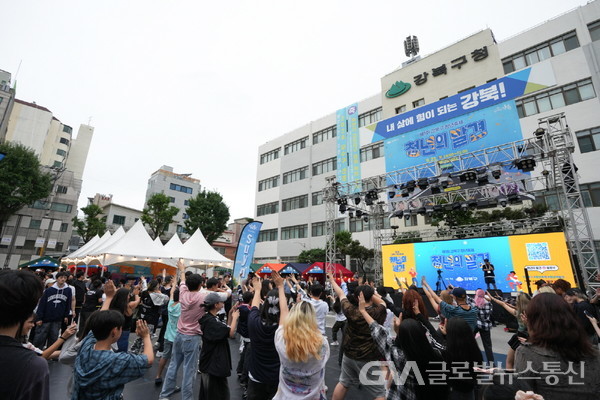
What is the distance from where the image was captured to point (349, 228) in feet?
91.8

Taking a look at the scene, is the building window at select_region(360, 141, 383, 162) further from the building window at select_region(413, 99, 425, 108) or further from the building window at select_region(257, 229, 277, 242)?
the building window at select_region(257, 229, 277, 242)

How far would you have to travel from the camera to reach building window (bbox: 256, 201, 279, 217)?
3556 centimetres

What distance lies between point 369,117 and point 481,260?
63.0 feet

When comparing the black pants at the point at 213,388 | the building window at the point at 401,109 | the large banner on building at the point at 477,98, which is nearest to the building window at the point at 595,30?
the large banner on building at the point at 477,98

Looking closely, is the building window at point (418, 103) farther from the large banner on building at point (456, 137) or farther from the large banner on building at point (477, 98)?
the large banner on building at point (456, 137)

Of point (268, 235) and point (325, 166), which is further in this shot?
point (268, 235)

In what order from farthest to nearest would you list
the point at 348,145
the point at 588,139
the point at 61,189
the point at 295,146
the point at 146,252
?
the point at 61,189, the point at 295,146, the point at 348,145, the point at 588,139, the point at 146,252

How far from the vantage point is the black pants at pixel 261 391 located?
3084mm

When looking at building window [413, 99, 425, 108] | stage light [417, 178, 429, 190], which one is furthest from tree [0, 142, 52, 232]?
building window [413, 99, 425, 108]

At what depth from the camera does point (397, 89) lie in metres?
27.1

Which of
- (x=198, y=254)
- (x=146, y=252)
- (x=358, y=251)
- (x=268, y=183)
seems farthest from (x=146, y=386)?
(x=268, y=183)

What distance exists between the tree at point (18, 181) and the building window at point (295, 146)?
26964 millimetres

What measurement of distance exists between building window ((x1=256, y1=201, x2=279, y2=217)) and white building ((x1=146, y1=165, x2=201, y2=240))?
1621cm

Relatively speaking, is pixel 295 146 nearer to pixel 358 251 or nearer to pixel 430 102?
pixel 430 102
